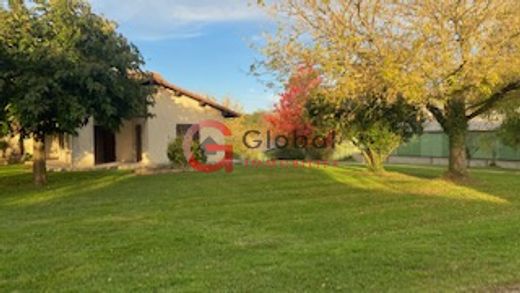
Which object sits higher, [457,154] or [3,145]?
[3,145]

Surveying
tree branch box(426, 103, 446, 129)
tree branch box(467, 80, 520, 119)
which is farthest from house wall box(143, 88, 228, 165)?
tree branch box(467, 80, 520, 119)

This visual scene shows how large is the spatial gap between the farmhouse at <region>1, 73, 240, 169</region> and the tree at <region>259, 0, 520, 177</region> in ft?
48.2

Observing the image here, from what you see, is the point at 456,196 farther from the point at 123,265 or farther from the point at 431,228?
the point at 123,265

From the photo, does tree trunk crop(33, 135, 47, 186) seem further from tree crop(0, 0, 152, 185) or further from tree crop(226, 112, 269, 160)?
tree crop(226, 112, 269, 160)

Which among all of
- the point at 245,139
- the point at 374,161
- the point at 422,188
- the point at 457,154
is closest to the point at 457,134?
the point at 457,154

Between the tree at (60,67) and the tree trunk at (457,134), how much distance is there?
10445 millimetres

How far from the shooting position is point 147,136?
27.0 metres

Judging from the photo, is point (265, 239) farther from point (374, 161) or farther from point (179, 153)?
point (179, 153)

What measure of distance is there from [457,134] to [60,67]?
1227cm

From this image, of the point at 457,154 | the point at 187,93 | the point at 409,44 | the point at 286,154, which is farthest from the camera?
the point at 286,154

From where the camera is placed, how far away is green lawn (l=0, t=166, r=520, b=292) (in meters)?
5.72

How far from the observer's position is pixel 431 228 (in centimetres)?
859

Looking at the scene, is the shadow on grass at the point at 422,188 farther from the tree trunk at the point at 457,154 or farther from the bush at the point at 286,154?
the bush at the point at 286,154

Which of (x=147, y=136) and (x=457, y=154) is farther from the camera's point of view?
(x=147, y=136)
